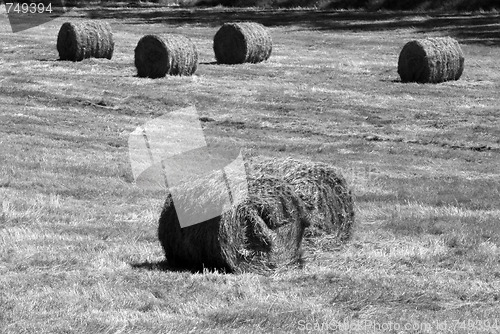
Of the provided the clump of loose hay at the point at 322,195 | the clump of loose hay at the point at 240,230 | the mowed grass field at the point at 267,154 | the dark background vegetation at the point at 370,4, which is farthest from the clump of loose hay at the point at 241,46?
the clump of loose hay at the point at 240,230

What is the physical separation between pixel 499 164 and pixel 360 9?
35313 millimetres

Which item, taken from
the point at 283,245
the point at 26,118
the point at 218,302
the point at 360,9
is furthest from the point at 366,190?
the point at 360,9

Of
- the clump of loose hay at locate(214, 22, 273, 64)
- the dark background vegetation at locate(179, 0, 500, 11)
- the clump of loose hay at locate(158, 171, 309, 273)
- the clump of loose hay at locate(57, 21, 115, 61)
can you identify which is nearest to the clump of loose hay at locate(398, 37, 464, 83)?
the clump of loose hay at locate(214, 22, 273, 64)

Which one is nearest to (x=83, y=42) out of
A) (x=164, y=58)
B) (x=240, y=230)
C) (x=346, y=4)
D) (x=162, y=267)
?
(x=164, y=58)

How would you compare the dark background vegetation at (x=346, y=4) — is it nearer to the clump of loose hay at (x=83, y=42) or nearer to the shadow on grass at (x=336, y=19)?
the shadow on grass at (x=336, y=19)

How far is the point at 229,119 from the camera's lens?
74.3 ft

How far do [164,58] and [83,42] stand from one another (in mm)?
4378

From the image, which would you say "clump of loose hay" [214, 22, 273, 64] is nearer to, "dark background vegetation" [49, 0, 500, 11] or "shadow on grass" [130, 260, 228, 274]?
"dark background vegetation" [49, 0, 500, 11]

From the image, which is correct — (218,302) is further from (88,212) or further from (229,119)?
(229,119)

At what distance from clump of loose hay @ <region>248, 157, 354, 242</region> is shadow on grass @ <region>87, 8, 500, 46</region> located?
1118 inches

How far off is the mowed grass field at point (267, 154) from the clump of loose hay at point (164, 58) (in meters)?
0.62

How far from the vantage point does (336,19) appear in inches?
1877

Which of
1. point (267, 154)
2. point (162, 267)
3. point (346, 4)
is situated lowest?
point (346, 4)

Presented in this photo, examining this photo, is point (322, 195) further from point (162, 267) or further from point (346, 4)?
point (346, 4)
